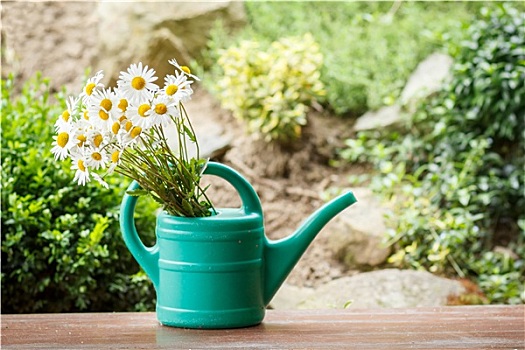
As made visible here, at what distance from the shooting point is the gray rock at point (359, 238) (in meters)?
3.28

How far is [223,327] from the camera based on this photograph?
1.50 meters

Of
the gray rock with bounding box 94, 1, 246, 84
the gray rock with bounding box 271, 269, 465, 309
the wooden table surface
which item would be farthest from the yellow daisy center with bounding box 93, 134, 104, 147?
the gray rock with bounding box 94, 1, 246, 84

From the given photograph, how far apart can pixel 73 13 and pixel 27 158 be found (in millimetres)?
2383

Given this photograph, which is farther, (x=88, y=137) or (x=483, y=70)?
(x=483, y=70)

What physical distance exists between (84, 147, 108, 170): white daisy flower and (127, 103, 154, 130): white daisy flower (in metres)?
0.08

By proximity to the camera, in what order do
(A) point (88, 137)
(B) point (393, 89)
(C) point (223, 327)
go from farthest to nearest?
1. (B) point (393, 89)
2. (C) point (223, 327)
3. (A) point (88, 137)

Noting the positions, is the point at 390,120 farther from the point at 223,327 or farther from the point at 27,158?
the point at 223,327

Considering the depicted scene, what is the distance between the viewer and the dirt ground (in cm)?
348

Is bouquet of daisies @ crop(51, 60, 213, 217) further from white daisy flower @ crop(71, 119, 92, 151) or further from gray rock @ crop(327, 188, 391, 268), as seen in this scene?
gray rock @ crop(327, 188, 391, 268)

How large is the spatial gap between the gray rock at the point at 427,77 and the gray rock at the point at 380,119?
3.3 inches

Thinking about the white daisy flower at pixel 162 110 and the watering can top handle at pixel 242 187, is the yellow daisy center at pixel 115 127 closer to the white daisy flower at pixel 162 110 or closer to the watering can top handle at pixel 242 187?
the white daisy flower at pixel 162 110

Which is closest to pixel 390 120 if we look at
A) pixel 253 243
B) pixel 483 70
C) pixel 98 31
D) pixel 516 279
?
pixel 483 70

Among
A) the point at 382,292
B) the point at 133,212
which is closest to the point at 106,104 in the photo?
the point at 133,212

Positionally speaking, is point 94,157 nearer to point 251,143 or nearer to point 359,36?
point 251,143
